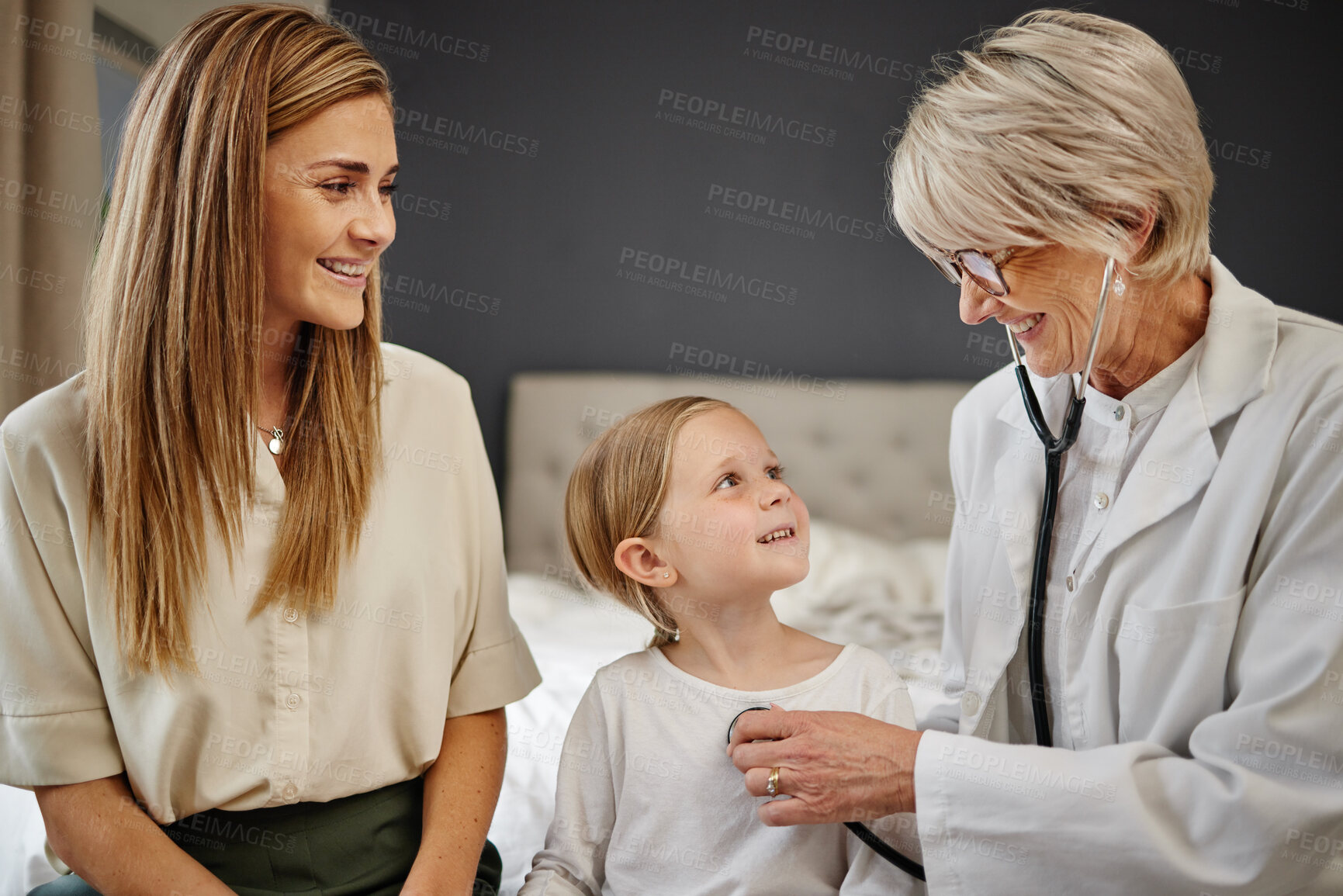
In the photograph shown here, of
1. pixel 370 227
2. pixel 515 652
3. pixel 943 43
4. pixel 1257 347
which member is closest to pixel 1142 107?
pixel 1257 347

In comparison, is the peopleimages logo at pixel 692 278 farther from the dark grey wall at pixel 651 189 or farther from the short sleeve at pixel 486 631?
the short sleeve at pixel 486 631

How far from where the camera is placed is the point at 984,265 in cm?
115

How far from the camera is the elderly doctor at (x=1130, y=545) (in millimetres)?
985

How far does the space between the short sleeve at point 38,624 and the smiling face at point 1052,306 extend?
3.55 feet

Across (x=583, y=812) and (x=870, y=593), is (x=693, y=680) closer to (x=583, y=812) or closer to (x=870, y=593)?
(x=583, y=812)

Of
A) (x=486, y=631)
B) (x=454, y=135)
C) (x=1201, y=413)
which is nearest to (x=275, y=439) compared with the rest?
(x=486, y=631)

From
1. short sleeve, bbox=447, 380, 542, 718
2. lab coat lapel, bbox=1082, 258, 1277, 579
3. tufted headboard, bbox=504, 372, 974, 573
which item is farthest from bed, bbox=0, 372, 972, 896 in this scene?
lab coat lapel, bbox=1082, 258, 1277, 579

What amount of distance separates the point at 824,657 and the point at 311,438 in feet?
2.35

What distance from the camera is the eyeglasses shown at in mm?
1141

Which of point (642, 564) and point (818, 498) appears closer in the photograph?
point (642, 564)

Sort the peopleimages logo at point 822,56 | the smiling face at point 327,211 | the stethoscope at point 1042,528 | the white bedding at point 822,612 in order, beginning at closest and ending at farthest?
1. the smiling face at point 327,211
2. the stethoscope at point 1042,528
3. the white bedding at point 822,612
4. the peopleimages logo at point 822,56

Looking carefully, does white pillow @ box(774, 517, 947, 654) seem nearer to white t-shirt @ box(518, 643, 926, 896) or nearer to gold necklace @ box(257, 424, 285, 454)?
white t-shirt @ box(518, 643, 926, 896)

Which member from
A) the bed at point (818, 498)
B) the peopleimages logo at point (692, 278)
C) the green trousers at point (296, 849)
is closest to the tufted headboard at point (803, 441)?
the bed at point (818, 498)

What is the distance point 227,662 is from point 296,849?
240 millimetres
